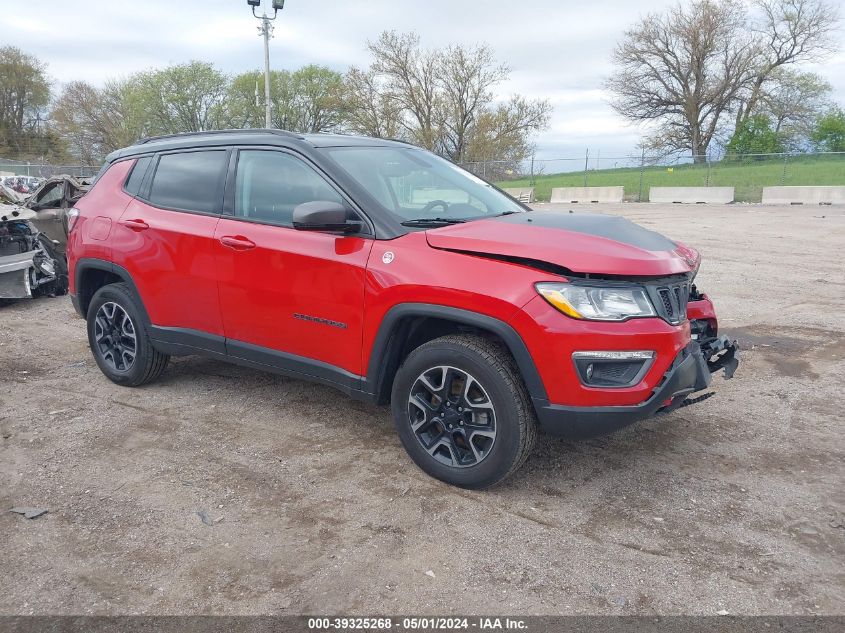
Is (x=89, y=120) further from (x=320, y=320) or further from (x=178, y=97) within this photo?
(x=320, y=320)

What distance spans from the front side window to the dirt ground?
4.49 ft

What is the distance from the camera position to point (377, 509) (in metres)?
3.41

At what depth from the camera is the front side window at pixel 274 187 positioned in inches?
159

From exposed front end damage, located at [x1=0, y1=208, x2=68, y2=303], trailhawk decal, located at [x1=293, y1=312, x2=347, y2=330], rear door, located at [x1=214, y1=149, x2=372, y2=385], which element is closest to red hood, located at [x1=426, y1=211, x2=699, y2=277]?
rear door, located at [x1=214, y1=149, x2=372, y2=385]

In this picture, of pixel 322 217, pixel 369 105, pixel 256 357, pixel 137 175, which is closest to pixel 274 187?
pixel 322 217

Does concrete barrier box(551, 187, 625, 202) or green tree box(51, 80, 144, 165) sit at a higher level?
green tree box(51, 80, 144, 165)

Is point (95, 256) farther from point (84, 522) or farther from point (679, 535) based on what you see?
point (679, 535)

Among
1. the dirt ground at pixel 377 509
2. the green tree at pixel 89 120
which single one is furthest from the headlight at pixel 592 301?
the green tree at pixel 89 120

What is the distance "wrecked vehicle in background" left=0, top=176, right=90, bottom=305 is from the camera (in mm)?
8445

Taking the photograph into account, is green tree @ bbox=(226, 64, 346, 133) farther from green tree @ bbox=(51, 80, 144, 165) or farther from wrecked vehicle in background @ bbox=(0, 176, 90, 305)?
wrecked vehicle in background @ bbox=(0, 176, 90, 305)

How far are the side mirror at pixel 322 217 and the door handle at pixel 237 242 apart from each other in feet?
1.95

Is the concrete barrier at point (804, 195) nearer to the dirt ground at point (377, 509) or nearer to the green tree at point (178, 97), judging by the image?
the dirt ground at point (377, 509)

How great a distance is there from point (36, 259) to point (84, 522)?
6.89 metres

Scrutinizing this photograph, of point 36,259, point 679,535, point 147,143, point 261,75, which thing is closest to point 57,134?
point 261,75
